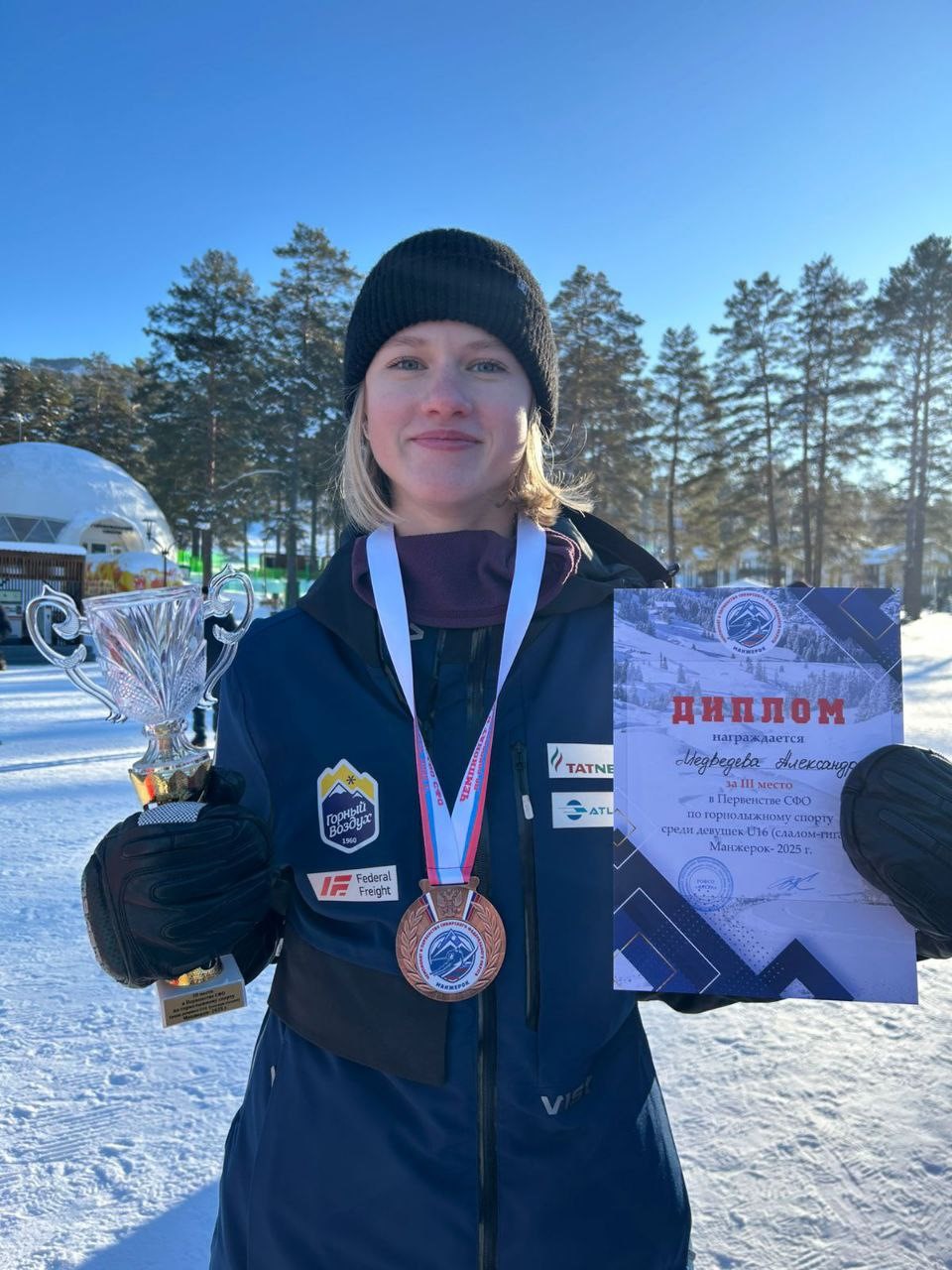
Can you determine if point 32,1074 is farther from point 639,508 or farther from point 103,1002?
point 639,508

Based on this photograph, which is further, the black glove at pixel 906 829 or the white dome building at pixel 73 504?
the white dome building at pixel 73 504

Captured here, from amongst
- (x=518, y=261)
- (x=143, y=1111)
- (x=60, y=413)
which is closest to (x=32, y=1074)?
(x=143, y=1111)

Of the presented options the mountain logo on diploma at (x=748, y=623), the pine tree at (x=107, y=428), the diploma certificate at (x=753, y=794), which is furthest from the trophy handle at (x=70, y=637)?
the pine tree at (x=107, y=428)

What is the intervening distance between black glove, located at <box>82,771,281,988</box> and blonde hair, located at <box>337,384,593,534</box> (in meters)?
0.69

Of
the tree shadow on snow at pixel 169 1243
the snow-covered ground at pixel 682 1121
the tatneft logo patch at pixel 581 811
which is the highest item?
the tatneft logo patch at pixel 581 811

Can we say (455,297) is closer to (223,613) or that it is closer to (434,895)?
(223,613)

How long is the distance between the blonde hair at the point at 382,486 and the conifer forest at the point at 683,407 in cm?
3243

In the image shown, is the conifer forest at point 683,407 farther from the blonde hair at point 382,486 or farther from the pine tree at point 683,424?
the blonde hair at point 382,486

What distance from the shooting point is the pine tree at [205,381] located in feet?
128

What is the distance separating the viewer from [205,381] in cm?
3981

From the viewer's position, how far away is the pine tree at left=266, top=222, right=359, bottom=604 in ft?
118

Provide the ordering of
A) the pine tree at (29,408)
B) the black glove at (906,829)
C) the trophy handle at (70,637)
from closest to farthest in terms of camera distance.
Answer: the black glove at (906,829) → the trophy handle at (70,637) → the pine tree at (29,408)

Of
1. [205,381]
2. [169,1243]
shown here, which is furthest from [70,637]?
[205,381]
